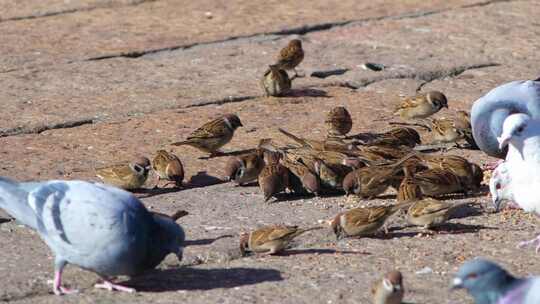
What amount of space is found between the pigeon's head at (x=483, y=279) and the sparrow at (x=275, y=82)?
14.4ft

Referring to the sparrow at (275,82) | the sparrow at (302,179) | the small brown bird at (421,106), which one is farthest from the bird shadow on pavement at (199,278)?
the sparrow at (275,82)

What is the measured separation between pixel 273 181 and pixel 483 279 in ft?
7.83

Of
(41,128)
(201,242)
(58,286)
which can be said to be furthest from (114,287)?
(41,128)

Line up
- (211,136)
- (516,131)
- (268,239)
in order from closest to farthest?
(268,239)
(516,131)
(211,136)

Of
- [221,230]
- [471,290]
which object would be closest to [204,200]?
[221,230]

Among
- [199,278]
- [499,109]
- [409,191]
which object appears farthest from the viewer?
[499,109]

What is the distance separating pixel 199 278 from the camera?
6.34 meters

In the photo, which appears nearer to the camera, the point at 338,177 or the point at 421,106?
the point at 338,177

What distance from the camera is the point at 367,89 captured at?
9.98 metres

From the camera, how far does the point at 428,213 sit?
6898 millimetres

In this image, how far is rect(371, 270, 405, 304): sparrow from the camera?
18.7 ft

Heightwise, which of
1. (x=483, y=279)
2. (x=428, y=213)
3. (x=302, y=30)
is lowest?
(x=302, y=30)

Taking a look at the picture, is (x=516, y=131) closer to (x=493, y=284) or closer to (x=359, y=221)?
(x=359, y=221)

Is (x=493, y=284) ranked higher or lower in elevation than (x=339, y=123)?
higher
